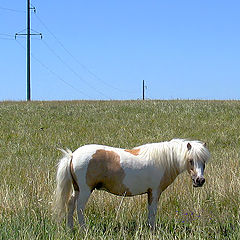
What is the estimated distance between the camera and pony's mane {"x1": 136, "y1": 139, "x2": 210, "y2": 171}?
5.05m

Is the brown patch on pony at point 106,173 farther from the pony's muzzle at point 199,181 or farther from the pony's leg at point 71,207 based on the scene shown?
the pony's muzzle at point 199,181

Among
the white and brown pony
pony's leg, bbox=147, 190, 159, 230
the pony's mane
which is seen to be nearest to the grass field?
pony's leg, bbox=147, 190, 159, 230

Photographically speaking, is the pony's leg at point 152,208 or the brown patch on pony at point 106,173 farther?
the pony's leg at point 152,208

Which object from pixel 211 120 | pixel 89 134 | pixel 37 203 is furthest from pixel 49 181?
pixel 211 120

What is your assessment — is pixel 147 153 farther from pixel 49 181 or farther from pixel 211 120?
pixel 211 120

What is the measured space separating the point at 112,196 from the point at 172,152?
1356 mm

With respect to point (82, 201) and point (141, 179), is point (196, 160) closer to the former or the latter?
point (141, 179)

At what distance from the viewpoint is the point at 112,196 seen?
6172mm

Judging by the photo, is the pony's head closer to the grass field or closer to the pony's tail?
the grass field

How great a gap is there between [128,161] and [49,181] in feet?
7.29

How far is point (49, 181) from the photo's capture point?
22.8 ft

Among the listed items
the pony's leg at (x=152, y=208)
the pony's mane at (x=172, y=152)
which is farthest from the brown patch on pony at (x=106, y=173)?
the pony's mane at (x=172, y=152)

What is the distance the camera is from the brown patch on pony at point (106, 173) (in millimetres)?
4977

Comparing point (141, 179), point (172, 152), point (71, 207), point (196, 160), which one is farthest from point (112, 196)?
point (196, 160)
